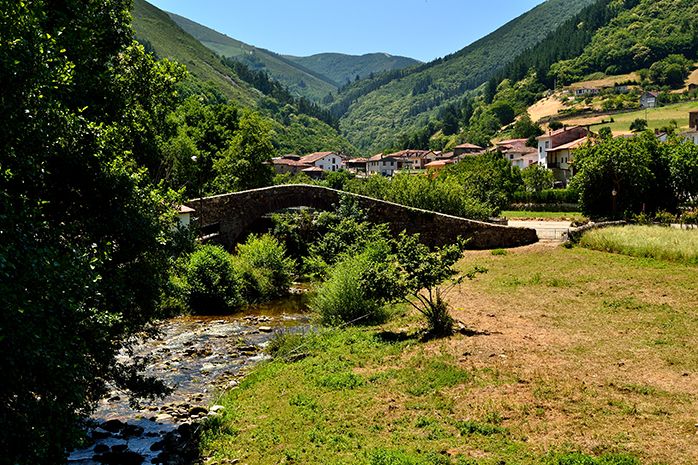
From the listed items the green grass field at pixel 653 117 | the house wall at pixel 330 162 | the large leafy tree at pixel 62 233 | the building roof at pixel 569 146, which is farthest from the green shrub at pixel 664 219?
the house wall at pixel 330 162

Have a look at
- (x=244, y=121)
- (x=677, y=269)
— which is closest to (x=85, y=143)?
(x=677, y=269)

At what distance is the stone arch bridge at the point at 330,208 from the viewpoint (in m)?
29.8

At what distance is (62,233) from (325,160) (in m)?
132

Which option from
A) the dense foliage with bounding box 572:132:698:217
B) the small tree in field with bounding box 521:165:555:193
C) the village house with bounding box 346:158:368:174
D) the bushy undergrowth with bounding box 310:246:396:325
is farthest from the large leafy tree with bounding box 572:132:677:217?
the village house with bounding box 346:158:368:174

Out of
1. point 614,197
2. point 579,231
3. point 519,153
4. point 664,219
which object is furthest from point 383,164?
point 579,231

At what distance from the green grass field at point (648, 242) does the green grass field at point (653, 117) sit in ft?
299

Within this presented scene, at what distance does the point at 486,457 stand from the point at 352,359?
6.06 metres

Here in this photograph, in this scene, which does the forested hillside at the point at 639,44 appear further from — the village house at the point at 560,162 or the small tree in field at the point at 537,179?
the small tree in field at the point at 537,179

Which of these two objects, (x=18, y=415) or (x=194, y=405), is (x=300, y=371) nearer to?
(x=194, y=405)

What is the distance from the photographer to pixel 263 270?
2564 centimetres

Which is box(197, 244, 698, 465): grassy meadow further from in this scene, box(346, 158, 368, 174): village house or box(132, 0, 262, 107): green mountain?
box(132, 0, 262, 107): green mountain

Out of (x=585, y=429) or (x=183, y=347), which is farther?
(x=183, y=347)

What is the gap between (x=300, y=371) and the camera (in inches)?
546

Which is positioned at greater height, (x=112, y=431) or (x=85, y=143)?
(x=85, y=143)
